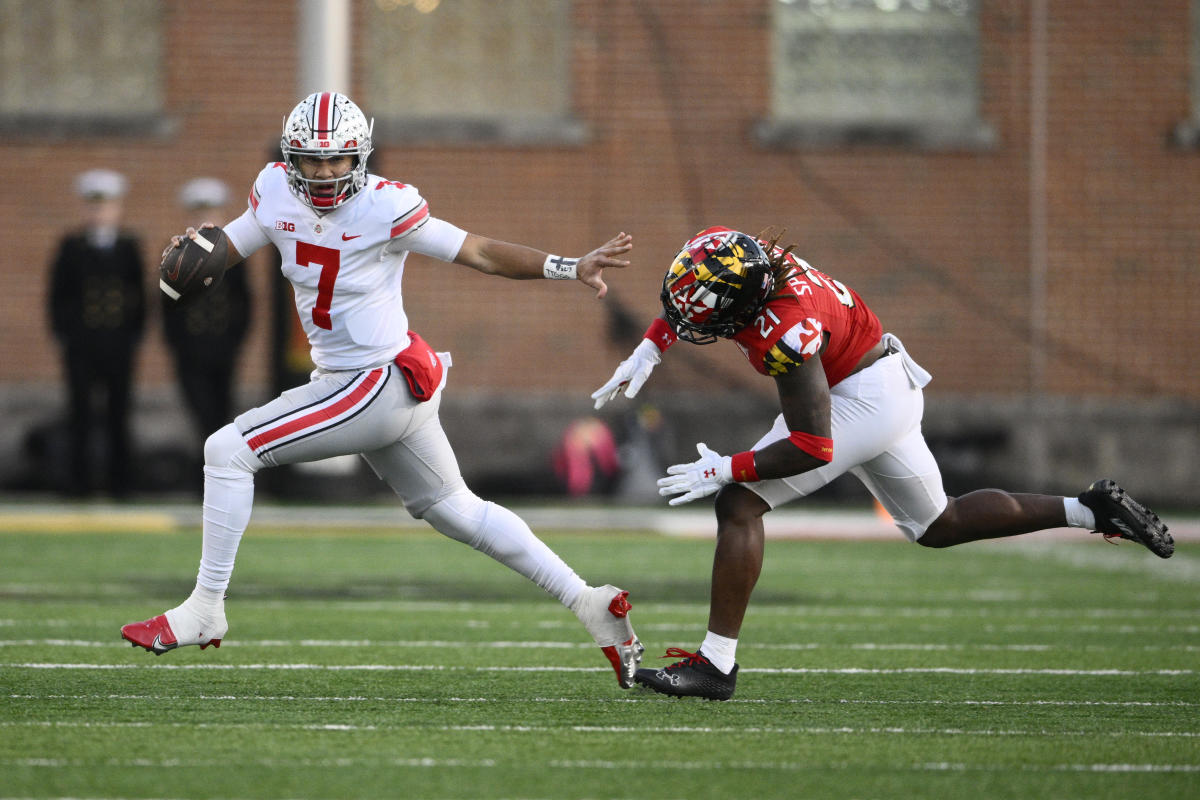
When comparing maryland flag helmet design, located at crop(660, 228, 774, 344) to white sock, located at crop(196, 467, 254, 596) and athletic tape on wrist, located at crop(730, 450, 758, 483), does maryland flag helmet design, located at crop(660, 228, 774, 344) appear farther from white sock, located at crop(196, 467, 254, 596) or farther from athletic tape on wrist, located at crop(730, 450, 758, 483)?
white sock, located at crop(196, 467, 254, 596)

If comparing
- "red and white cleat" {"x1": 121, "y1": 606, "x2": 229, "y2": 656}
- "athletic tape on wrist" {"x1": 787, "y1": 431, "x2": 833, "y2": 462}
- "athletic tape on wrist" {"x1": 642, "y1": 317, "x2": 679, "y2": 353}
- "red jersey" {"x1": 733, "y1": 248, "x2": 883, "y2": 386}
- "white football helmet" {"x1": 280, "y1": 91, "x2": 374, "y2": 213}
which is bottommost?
"red and white cleat" {"x1": 121, "y1": 606, "x2": 229, "y2": 656}

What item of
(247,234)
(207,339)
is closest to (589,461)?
(207,339)

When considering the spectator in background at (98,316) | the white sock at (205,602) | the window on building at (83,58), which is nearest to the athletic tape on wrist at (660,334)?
the white sock at (205,602)

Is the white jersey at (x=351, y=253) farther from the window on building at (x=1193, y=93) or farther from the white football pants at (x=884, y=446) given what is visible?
the window on building at (x=1193, y=93)

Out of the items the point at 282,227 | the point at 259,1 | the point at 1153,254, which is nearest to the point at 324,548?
the point at 282,227

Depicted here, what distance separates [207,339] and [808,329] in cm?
981

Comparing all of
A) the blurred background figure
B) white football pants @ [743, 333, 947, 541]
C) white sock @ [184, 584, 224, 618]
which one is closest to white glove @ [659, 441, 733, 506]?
white football pants @ [743, 333, 947, 541]

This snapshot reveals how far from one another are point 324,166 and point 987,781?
305 cm

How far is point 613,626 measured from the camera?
6.18 m

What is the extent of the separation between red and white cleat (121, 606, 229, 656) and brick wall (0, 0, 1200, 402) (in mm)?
10359

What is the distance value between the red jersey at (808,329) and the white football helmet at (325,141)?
149cm

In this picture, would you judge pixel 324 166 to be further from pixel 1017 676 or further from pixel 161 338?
pixel 161 338

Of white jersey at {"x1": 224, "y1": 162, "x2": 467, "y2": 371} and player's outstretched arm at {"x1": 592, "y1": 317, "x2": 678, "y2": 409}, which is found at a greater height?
white jersey at {"x1": 224, "y1": 162, "x2": 467, "y2": 371}

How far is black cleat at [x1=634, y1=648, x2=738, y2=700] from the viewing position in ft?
20.0
